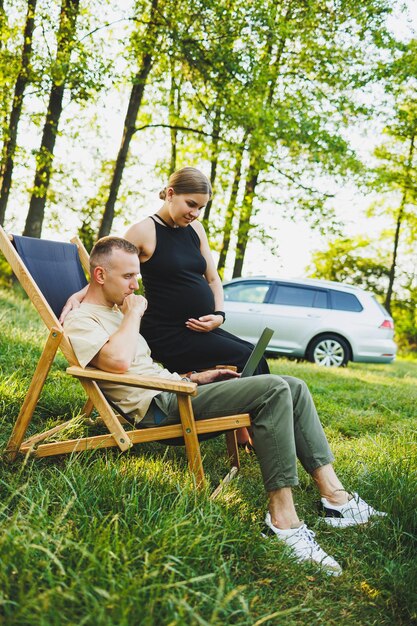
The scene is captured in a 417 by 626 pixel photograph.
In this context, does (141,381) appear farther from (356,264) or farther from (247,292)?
(356,264)

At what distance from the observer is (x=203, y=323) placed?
409 centimetres

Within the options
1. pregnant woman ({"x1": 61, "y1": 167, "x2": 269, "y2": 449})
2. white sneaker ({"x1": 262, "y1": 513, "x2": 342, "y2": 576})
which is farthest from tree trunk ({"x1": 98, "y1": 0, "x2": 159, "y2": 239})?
white sneaker ({"x1": 262, "y1": 513, "x2": 342, "y2": 576})

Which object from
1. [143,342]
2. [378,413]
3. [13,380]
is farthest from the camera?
[378,413]

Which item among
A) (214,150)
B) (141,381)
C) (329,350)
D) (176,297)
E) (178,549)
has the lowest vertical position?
(178,549)

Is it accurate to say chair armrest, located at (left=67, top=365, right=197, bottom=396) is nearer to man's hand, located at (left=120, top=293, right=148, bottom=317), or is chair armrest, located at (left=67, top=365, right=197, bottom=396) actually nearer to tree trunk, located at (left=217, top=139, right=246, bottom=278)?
man's hand, located at (left=120, top=293, right=148, bottom=317)

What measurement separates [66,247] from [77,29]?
971 centimetres

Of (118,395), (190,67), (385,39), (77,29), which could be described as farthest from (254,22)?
(118,395)

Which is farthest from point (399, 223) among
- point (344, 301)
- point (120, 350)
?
point (120, 350)

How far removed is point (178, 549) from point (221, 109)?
40.6 ft

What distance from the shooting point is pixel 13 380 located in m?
4.98

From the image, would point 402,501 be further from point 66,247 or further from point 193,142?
point 193,142

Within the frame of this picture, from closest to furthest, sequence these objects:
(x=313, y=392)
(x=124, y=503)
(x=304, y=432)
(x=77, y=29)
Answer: (x=124, y=503) < (x=304, y=432) < (x=313, y=392) < (x=77, y=29)

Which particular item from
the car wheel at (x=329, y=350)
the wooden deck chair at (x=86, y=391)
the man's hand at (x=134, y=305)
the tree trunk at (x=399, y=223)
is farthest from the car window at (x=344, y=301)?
the tree trunk at (x=399, y=223)

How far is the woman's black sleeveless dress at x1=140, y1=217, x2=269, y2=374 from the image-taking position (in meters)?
4.07
